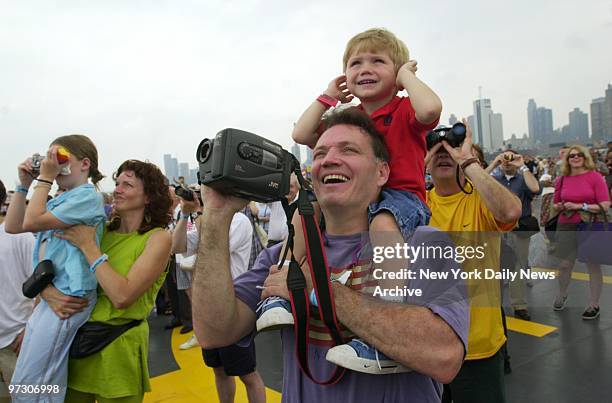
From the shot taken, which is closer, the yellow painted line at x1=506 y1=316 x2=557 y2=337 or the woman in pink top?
the yellow painted line at x1=506 y1=316 x2=557 y2=337

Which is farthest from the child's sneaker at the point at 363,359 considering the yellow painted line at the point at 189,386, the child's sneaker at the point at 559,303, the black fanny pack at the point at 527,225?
the child's sneaker at the point at 559,303

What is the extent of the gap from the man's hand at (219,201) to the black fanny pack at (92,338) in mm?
1430

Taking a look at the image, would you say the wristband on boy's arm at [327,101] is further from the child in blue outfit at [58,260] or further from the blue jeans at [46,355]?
the blue jeans at [46,355]

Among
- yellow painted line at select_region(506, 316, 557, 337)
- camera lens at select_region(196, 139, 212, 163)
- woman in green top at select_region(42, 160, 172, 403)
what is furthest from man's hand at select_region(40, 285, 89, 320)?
yellow painted line at select_region(506, 316, 557, 337)

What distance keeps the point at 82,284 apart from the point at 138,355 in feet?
1.69

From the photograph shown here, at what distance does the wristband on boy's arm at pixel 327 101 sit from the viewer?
1.99m

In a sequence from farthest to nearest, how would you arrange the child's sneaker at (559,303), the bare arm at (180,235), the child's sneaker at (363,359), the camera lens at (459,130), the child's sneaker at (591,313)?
the child's sneaker at (559,303) → the child's sneaker at (591,313) → the bare arm at (180,235) → the camera lens at (459,130) → the child's sneaker at (363,359)

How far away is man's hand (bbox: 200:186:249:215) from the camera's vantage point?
1.30 m

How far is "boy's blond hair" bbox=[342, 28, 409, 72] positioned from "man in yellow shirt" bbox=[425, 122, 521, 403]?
24.2 inches

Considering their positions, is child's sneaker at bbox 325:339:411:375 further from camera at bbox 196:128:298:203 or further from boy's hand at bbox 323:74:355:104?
boy's hand at bbox 323:74:355:104

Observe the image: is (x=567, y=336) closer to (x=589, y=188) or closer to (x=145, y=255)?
(x=589, y=188)

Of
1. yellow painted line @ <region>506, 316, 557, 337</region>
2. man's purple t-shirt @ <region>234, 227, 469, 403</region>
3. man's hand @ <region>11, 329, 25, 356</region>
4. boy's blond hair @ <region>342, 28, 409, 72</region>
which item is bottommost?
yellow painted line @ <region>506, 316, 557, 337</region>

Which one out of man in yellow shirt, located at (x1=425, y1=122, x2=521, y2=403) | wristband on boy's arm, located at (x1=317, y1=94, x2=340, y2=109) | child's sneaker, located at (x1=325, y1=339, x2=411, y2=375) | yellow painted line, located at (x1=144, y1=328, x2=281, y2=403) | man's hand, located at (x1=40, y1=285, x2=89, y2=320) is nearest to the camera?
child's sneaker, located at (x1=325, y1=339, x2=411, y2=375)

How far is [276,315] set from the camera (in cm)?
119
